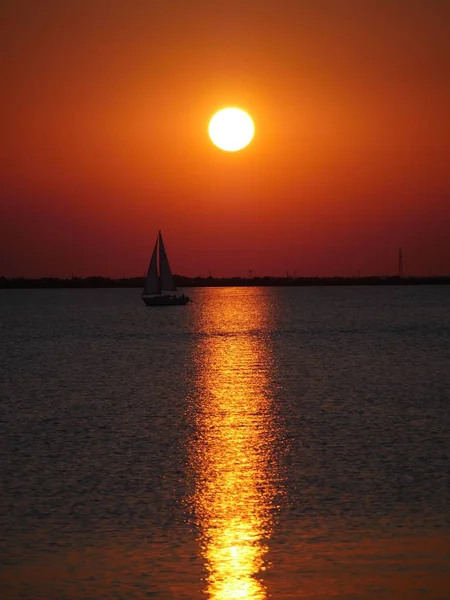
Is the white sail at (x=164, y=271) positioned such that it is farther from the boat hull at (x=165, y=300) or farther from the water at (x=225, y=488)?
the water at (x=225, y=488)

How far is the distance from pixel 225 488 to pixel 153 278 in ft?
435

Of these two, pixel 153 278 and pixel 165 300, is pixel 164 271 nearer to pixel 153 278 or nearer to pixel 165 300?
pixel 153 278

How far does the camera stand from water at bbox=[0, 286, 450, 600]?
53.5 feet

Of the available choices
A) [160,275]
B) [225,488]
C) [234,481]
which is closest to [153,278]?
[160,275]

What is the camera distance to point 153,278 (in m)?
156

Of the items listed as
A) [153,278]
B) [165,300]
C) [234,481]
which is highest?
[153,278]

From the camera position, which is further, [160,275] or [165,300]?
[165,300]

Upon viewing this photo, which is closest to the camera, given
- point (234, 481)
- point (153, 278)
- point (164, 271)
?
point (234, 481)

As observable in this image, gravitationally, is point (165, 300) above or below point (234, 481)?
above

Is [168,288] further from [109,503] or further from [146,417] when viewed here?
[109,503]

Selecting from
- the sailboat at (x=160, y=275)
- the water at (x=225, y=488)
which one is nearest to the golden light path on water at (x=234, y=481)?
the water at (x=225, y=488)

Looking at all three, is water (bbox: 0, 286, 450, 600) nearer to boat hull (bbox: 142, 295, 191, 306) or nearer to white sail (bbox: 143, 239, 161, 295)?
white sail (bbox: 143, 239, 161, 295)

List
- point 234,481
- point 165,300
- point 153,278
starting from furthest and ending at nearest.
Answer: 1. point 165,300
2. point 153,278
3. point 234,481

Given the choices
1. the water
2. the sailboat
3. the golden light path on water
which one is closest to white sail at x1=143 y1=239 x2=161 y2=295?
the sailboat
